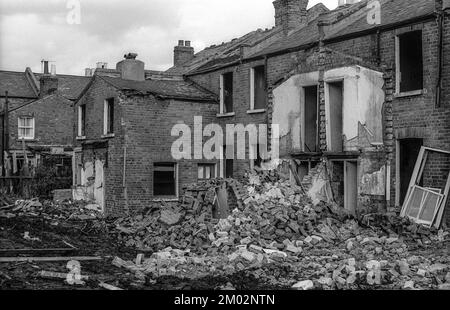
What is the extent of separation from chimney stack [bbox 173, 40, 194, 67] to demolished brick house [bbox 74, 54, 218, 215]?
10.0m

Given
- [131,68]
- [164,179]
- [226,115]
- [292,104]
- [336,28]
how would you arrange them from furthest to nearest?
[131,68]
[226,115]
[164,179]
[292,104]
[336,28]

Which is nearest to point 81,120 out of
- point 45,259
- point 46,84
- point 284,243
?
point 46,84

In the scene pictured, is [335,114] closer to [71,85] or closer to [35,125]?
[35,125]

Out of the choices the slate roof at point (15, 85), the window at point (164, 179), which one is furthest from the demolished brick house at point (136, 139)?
the slate roof at point (15, 85)

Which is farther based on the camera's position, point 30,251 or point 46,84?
point 46,84

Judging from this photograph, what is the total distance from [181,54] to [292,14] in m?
12.2

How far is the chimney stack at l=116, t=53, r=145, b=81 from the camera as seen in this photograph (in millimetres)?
26766

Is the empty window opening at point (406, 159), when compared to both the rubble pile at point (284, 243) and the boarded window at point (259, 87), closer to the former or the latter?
the rubble pile at point (284, 243)

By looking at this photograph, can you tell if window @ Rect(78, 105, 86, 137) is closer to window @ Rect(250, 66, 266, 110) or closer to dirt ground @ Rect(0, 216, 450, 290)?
window @ Rect(250, 66, 266, 110)

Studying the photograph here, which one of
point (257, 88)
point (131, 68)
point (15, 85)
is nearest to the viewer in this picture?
point (257, 88)

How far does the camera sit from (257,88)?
78.6 ft

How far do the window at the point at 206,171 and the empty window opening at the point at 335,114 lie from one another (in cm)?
701

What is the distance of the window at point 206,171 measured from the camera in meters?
25.4

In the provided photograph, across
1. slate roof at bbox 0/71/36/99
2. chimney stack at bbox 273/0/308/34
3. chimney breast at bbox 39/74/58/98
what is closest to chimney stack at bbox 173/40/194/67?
chimney breast at bbox 39/74/58/98
